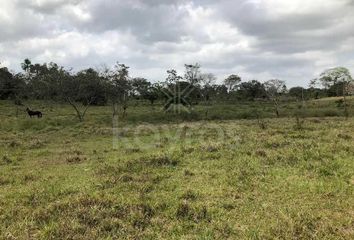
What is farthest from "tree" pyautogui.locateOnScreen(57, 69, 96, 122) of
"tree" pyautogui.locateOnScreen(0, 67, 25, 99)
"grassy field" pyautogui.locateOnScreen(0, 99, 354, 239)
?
"grassy field" pyautogui.locateOnScreen(0, 99, 354, 239)

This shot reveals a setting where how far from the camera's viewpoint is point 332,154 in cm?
1733

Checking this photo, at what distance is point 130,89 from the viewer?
195 feet

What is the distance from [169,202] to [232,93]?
87.4m

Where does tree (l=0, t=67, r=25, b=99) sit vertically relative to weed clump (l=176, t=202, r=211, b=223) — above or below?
above

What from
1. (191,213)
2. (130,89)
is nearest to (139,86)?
(130,89)

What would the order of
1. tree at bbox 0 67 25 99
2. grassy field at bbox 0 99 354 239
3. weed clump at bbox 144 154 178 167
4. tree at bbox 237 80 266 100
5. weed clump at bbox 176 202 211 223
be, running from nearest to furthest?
1. grassy field at bbox 0 99 354 239
2. weed clump at bbox 176 202 211 223
3. weed clump at bbox 144 154 178 167
4. tree at bbox 0 67 25 99
5. tree at bbox 237 80 266 100

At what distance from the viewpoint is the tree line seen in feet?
181

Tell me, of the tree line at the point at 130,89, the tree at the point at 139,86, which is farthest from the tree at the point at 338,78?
the tree at the point at 139,86

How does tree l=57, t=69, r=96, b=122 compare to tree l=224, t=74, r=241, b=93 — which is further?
tree l=224, t=74, r=241, b=93

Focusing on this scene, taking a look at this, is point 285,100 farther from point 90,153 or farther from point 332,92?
point 90,153

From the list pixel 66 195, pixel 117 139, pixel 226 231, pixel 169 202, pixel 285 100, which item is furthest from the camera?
pixel 285 100

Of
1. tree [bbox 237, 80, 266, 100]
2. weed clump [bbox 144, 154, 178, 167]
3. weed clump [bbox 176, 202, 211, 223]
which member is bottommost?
weed clump [bbox 176, 202, 211, 223]

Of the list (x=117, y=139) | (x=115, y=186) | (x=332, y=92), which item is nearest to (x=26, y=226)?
(x=115, y=186)

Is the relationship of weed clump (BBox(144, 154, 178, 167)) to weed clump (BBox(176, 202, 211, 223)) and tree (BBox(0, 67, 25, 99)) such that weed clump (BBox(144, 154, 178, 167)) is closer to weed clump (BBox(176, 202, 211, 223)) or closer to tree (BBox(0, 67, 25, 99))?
weed clump (BBox(176, 202, 211, 223))
